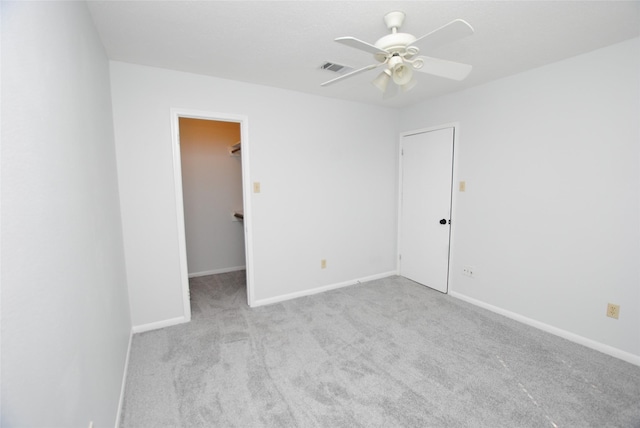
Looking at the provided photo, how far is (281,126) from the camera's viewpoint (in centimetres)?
327

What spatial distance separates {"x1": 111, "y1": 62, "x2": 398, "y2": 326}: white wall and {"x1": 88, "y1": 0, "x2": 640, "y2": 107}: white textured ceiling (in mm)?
315

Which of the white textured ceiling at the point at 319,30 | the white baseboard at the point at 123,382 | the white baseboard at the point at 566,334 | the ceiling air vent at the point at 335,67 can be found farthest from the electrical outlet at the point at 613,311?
the white baseboard at the point at 123,382

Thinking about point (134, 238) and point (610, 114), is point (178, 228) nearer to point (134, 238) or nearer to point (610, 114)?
point (134, 238)

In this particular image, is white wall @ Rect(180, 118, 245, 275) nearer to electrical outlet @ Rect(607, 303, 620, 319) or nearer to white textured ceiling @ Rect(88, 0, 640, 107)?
white textured ceiling @ Rect(88, 0, 640, 107)

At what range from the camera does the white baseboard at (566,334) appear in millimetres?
2243

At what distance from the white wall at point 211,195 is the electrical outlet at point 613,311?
4.42 metres

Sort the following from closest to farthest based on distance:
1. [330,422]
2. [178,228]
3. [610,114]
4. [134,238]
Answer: [330,422] < [610,114] < [134,238] < [178,228]

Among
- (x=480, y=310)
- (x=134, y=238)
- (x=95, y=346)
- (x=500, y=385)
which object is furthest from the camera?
(x=480, y=310)

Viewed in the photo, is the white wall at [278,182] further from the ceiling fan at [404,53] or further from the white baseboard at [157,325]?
the ceiling fan at [404,53]

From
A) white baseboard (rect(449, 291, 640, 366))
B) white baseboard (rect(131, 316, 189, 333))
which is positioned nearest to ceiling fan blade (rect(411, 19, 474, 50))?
white baseboard (rect(449, 291, 640, 366))

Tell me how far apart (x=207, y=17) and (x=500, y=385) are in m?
3.23

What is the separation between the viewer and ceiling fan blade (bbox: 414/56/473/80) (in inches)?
68.3

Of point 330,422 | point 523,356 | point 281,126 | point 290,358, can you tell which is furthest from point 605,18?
point 290,358

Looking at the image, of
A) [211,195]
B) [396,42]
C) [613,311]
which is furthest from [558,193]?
[211,195]
